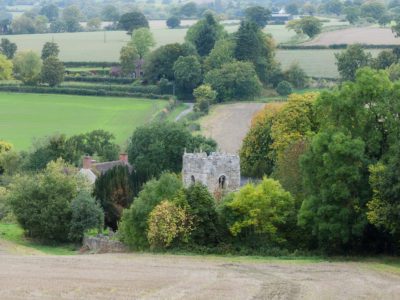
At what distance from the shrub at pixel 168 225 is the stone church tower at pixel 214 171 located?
853 cm

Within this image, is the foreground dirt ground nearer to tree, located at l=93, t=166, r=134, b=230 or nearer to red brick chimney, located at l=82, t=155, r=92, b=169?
tree, located at l=93, t=166, r=134, b=230

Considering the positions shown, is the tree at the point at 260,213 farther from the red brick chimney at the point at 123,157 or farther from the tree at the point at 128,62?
the tree at the point at 128,62

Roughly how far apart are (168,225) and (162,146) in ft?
93.6

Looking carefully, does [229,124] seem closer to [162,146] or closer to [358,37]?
[162,146]

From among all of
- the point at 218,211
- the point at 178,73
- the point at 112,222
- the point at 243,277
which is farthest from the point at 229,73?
the point at 243,277

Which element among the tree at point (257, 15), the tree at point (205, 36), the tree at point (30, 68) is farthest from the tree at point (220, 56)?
the tree at point (257, 15)

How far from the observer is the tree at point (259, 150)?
228 feet

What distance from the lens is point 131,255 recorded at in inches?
1812

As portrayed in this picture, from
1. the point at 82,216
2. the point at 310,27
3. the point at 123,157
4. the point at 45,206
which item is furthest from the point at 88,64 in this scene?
the point at 82,216

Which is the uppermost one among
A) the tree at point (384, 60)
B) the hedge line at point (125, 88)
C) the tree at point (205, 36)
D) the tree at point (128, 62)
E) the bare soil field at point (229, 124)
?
the tree at point (205, 36)

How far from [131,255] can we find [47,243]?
10.6 m

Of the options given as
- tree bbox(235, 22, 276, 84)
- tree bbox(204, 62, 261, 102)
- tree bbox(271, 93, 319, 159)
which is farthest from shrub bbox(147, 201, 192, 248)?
tree bbox(235, 22, 276, 84)

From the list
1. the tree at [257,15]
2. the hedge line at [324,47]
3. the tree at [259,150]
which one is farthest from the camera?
the tree at [257,15]

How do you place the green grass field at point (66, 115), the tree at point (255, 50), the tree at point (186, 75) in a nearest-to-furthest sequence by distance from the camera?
the green grass field at point (66, 115) → the tree at point (186, 75) → the tree at point (255, 50)
